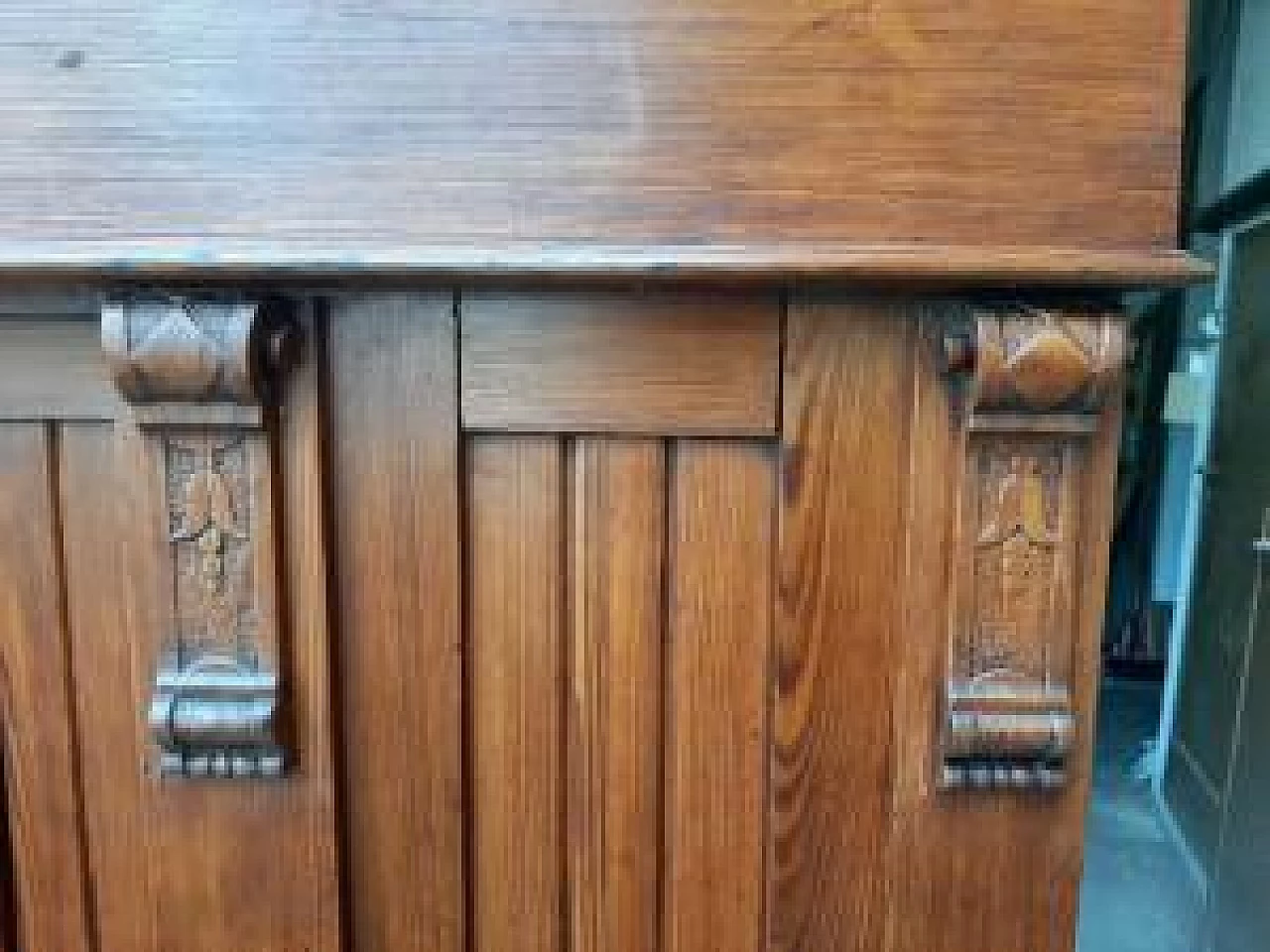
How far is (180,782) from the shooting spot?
597 mm

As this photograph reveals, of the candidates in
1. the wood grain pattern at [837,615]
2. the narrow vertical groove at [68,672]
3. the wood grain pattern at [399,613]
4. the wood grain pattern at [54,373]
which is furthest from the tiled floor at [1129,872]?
the wood grain pattern at [54,373]

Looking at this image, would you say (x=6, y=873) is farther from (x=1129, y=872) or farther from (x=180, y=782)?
(x=1129, y=872)

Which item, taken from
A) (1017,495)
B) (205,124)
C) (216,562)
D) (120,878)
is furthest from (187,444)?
(1017,495)

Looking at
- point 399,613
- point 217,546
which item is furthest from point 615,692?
point 217,546

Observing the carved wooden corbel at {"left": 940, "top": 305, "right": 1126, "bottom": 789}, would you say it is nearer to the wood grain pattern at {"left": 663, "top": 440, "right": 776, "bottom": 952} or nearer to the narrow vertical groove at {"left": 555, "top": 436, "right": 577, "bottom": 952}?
the wood grain pattern at {"left": 663, "top": 440, "right": 776, "bottom": 952}

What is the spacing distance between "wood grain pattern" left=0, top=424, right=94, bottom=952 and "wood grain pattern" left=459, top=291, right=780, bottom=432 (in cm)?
26

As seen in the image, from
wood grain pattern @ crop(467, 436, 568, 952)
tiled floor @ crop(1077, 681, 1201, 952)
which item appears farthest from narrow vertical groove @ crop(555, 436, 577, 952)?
tiled floor @ crop(1077, 681, 1201, 952)

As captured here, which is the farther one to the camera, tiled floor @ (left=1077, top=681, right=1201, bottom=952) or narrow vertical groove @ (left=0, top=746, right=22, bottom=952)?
tiled floor @ (left=1077, top=681, right=1201, bottom=952)

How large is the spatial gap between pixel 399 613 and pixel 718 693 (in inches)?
7.6

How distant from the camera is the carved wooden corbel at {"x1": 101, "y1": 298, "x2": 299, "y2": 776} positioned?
534 mm

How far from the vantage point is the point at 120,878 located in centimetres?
62

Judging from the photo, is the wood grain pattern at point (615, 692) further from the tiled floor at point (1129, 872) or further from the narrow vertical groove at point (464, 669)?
the tiled floor at point (1129, 872)

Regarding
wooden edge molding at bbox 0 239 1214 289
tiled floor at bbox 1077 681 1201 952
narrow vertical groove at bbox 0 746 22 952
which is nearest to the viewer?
wooden edge molding at bbox 0 239 1214 289

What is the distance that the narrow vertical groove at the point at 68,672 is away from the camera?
59 cm
